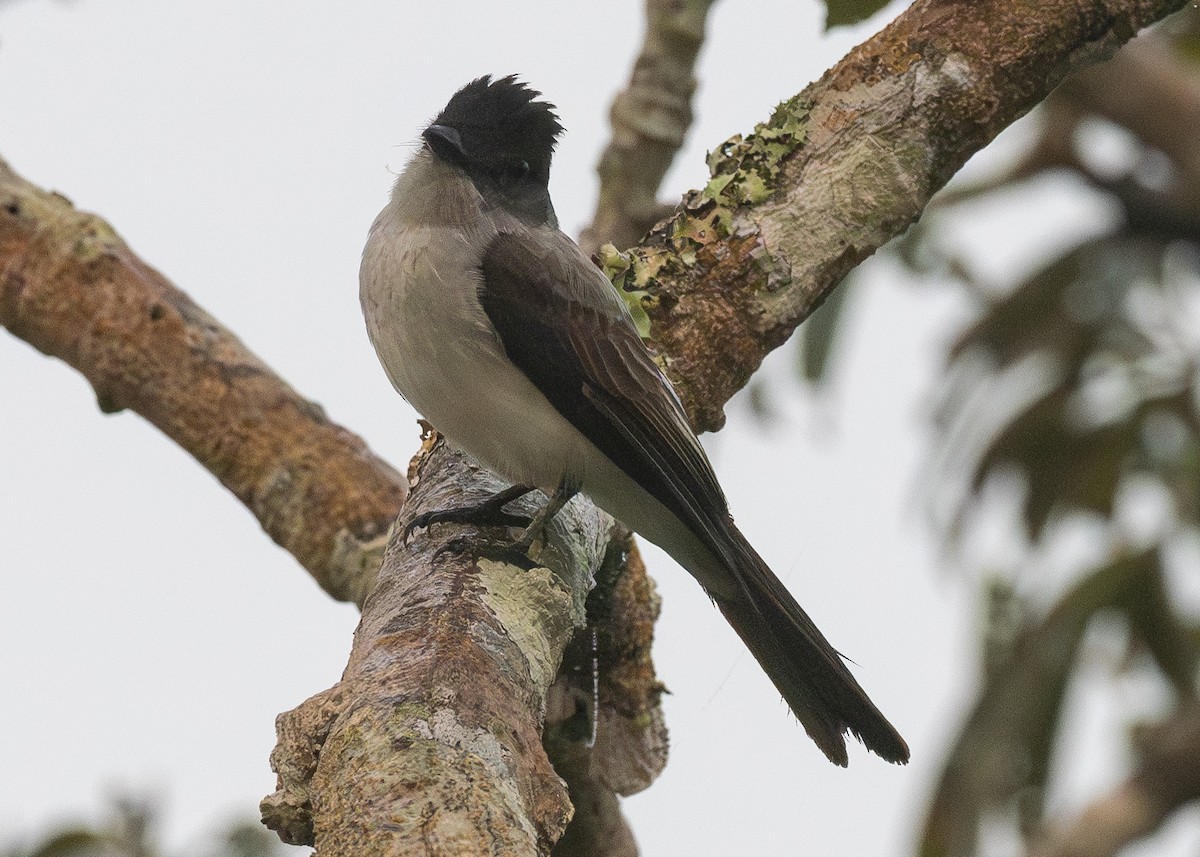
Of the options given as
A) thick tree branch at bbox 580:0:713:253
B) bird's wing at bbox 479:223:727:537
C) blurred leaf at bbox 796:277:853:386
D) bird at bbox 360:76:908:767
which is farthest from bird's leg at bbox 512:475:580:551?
blurred leaf at bbox 796:277:853:386

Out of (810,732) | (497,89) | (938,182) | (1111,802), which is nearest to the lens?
(810,732)

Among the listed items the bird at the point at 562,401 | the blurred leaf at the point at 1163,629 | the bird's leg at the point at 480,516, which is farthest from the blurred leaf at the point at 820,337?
the bird's leg at the point at 480,516

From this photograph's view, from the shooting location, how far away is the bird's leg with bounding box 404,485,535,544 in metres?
2.83

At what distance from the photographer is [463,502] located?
3135 mm

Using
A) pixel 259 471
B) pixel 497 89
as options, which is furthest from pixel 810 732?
pixel 259 471

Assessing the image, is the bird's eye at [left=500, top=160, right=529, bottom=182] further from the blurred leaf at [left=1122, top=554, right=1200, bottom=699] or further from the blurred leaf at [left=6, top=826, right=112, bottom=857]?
the blurred leaf at [left=1122, top=554, right=1200, bottom=699]

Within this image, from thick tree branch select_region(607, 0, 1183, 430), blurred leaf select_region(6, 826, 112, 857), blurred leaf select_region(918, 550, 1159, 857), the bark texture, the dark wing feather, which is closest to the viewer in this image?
the bark texture

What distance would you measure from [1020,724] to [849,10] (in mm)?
3699

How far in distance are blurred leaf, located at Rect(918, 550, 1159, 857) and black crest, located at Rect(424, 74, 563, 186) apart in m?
3.41

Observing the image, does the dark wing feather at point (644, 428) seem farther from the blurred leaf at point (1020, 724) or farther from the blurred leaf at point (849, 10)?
the blurred leaf at point (1020, 724)

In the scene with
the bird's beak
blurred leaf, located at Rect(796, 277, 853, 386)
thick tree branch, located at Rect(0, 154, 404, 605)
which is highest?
blurred leaf, located at Rect(796, 277, 853, 386)

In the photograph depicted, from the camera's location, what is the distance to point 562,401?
3.13 m

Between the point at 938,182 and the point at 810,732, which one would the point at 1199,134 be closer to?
the point at 938,182

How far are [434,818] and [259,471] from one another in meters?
2.67
